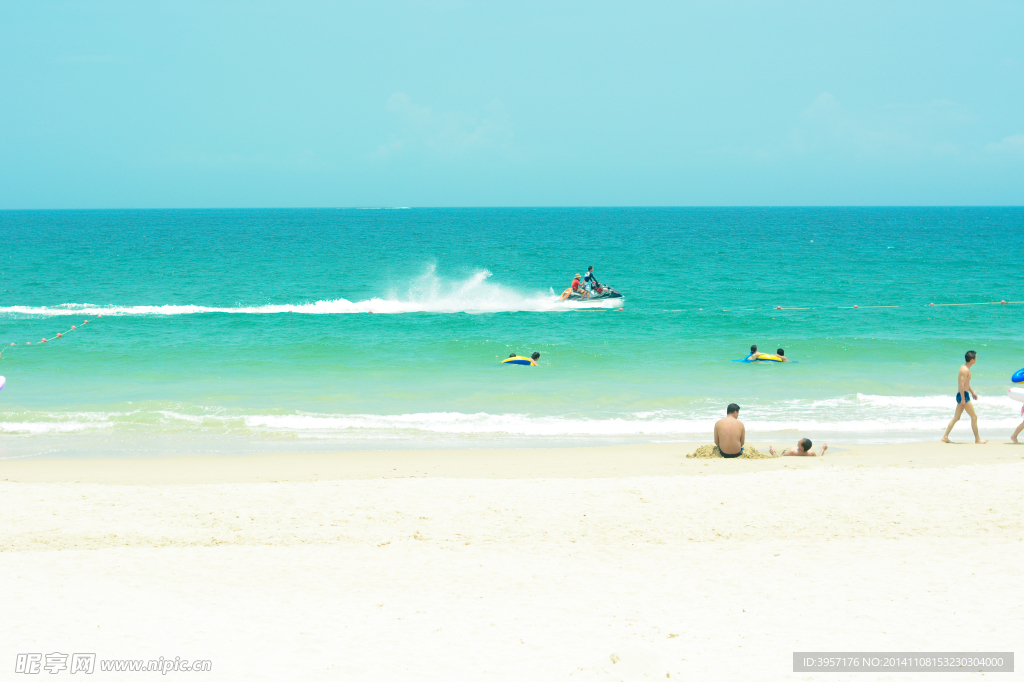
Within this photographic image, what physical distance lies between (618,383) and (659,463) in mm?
6668

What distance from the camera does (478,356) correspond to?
21.9 meters

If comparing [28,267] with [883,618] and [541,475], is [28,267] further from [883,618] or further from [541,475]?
[883,618]

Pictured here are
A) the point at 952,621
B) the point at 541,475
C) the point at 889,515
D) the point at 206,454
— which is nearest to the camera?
the point at 952,621

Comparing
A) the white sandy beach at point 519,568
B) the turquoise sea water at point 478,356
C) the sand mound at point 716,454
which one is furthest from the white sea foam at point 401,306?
the white sandy beach at point 519,568

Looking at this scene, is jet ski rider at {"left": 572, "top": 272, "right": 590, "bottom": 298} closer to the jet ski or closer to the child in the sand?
the jet ski

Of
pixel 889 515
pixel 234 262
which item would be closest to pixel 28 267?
pixel 234 262

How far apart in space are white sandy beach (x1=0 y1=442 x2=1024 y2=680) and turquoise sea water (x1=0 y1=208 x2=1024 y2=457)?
128 inches

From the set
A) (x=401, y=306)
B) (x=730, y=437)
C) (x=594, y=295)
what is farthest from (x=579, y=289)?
(x=730, y=437)

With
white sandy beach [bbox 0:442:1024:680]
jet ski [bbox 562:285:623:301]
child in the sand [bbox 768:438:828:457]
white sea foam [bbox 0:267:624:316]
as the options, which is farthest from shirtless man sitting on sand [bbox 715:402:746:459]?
jet ski [bbox 562:285:623:301]

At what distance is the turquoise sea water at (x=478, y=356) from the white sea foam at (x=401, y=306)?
6.8 inches

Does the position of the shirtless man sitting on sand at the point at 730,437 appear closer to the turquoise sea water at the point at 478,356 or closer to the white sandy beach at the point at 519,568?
the white sandy beach at the point at 519,568

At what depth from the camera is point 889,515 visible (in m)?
8.75

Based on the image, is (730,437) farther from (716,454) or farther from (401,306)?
(401,306)

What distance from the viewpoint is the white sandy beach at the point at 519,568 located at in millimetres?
5863
